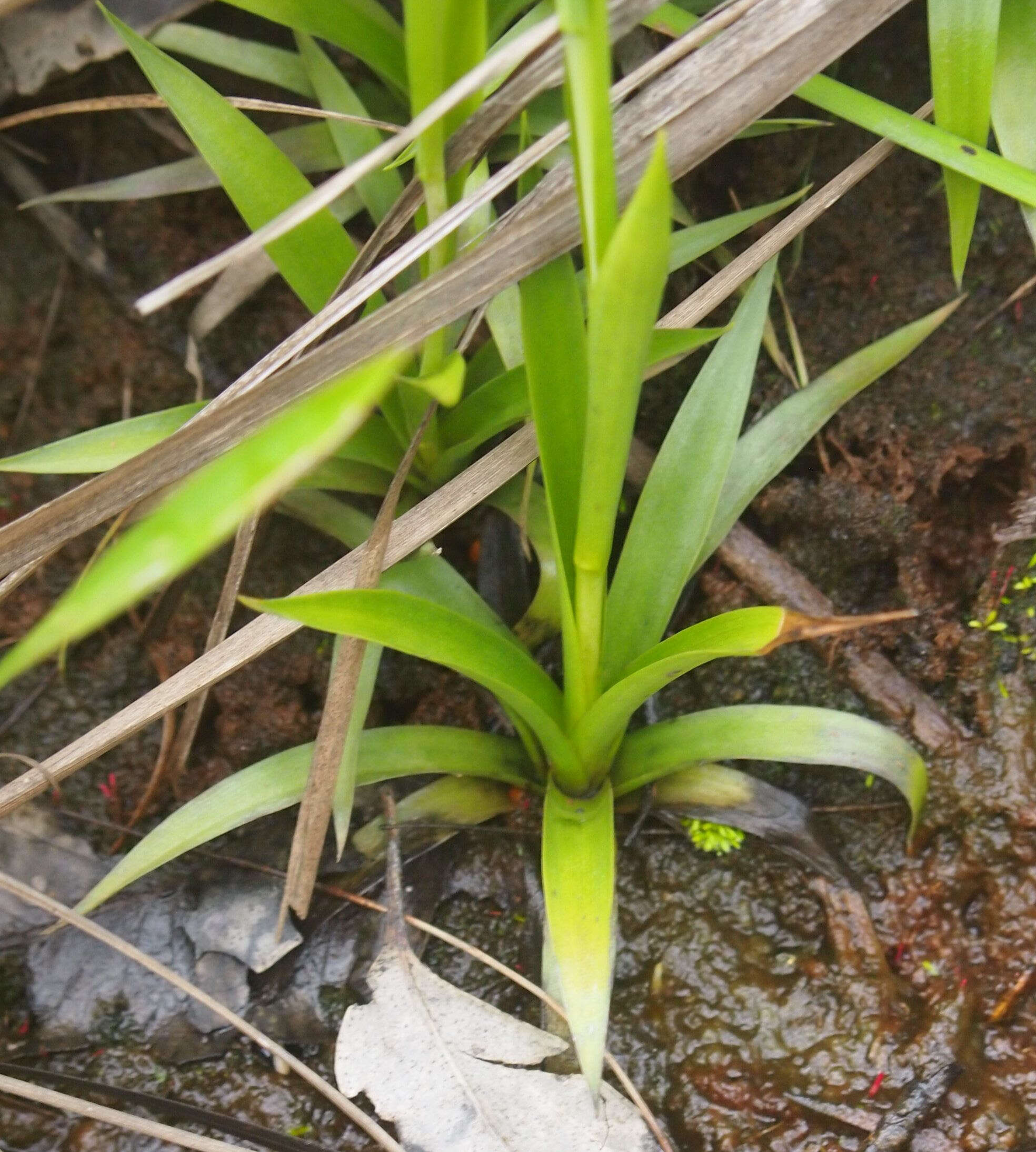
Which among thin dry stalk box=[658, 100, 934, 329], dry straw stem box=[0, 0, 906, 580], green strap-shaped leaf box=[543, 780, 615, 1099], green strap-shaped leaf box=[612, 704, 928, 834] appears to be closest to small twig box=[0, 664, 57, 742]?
dry straw stem box=[0, 0, 906, 580]

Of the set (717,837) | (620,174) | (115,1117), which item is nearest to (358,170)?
(620,174)

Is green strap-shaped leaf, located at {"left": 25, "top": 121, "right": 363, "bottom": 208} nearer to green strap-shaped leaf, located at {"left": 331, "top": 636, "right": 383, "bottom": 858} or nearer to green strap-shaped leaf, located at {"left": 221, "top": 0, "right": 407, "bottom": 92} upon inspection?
green strap-shaped leaf, located at {"left": 221, "top": 0, "right": 407, "bottom": 92}

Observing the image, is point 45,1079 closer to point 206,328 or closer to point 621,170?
point 206,328

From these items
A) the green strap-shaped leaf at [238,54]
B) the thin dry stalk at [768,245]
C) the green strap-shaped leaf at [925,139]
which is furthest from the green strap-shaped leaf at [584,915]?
the green strap-shaped leaf at [238,54]

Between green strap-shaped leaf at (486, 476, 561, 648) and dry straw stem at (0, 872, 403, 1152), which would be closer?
dry straw stem at (0, 872, 403, 1152)

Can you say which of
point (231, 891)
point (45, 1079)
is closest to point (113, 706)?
point (231, 891)

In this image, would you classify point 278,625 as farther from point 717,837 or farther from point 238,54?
point 238,54

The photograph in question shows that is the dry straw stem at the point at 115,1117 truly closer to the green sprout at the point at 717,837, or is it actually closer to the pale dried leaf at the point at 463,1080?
the pale dried leaf at the point at 463,1080
